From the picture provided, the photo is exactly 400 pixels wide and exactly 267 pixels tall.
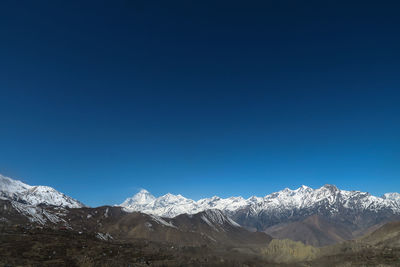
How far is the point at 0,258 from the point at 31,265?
2453 cm

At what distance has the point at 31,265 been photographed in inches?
7298

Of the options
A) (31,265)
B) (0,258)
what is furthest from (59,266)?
(0,258)

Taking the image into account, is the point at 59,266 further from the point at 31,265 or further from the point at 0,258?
the point at 0,258

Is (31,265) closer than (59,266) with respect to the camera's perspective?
Yes

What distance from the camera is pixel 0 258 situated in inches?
7515

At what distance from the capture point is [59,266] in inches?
7869

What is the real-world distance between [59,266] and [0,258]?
122 feet

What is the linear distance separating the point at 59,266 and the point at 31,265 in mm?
19615
